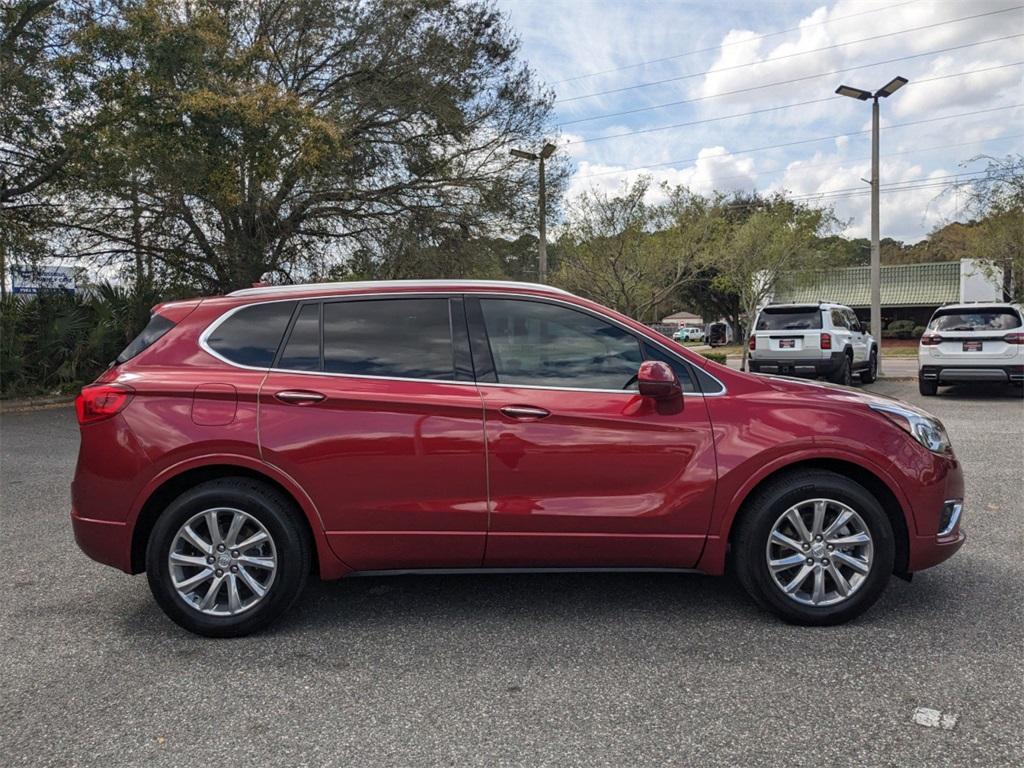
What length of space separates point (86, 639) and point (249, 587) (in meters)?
0.86

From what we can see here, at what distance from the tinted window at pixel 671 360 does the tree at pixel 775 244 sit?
1036 inches

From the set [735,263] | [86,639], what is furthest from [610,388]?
[735,263]

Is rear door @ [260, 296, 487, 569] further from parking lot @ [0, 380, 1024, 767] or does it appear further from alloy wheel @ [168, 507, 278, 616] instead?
parking lot @ [0, 380, 1024, 767]

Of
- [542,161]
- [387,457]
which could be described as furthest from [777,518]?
[542,161]

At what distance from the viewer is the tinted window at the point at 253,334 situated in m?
3.87

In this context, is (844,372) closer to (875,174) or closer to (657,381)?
(875,174)

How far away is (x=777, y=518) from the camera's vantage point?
146 inches

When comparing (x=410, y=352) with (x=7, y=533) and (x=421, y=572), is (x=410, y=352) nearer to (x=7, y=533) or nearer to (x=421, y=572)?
(x=421, y=572)

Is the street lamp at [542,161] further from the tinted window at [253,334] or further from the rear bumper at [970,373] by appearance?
the tinted window at [253,334]

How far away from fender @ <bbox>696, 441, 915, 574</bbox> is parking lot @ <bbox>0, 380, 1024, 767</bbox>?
44cm

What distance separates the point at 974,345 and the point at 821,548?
11404 mm

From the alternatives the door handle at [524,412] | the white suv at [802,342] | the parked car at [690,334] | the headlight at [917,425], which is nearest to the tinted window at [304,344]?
the door handle at [524,412]

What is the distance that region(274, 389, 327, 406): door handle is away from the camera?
371cm

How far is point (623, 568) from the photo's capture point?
12.5ft
